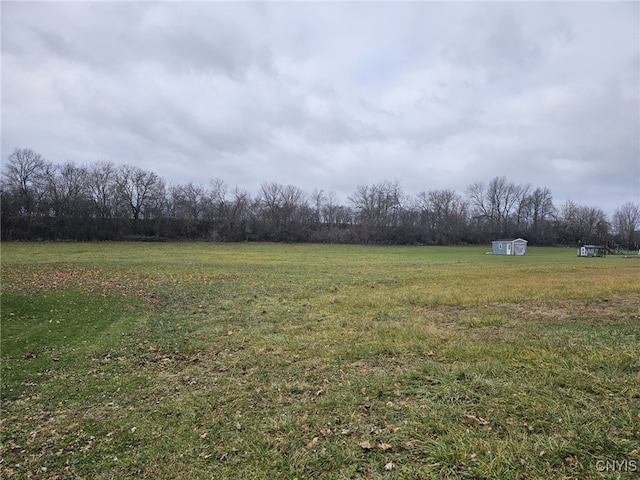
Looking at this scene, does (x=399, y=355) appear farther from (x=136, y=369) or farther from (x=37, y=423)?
(x=37, y=423)

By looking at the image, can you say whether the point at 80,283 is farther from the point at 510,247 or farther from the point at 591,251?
the point at 591,251

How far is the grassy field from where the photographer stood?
3.88 metres

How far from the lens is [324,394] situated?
558 cm

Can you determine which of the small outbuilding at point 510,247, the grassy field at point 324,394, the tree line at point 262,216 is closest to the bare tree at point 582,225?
the tree line at point 262,216

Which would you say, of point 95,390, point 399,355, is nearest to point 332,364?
point 399,355

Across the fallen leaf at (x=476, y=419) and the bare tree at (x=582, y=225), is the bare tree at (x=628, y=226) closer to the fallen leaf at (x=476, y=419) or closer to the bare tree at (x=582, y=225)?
the bare tree at (x=582, y=225)

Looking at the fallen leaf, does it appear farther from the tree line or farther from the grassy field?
the tree line

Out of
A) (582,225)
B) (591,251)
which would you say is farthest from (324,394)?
(582,225)

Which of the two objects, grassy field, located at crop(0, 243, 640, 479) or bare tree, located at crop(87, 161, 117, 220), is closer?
grassy field, located at crop(0, 243, 640, 479)

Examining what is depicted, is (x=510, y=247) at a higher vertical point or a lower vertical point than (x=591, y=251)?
higher

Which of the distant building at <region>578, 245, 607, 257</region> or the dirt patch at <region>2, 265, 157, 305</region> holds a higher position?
the distant building at <region>578, 245, 607, 257</region>

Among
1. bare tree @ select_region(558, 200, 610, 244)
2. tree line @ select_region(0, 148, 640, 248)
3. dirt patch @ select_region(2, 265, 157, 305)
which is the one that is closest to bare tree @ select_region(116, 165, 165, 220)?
tree line @ select_region(0, 148, 640, 248)

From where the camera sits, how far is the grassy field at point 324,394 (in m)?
3.88

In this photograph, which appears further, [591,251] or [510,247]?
[510,247]
